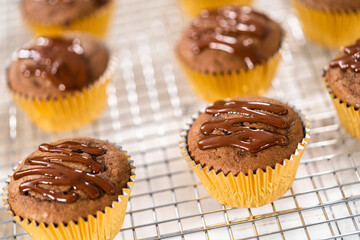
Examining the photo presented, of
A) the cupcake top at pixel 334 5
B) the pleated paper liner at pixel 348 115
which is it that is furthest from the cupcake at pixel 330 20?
the pleated paper liner at pixel 348 115

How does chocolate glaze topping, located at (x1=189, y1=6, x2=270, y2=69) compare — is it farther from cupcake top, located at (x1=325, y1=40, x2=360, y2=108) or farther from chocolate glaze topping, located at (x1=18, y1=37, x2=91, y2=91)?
chocolate glaze topping, located at (x1=18, y1=37, x2=91, y2=91)

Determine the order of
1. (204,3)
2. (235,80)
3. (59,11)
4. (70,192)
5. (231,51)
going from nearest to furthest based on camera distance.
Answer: (70,192)
(231,51)
(235,80)
(59,11)
(204,3)

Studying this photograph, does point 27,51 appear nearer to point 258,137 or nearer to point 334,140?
point 258,137

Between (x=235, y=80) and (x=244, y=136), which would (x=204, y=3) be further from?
(x=244, y=136)

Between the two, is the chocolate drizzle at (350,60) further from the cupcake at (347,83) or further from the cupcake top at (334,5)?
the cupcake top at (334,5)

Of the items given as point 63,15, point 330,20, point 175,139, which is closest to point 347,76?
point 330,20

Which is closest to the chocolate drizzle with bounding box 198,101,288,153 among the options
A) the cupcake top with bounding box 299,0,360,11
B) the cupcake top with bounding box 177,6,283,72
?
the cupcake top with bounding box 177,6,283,72
